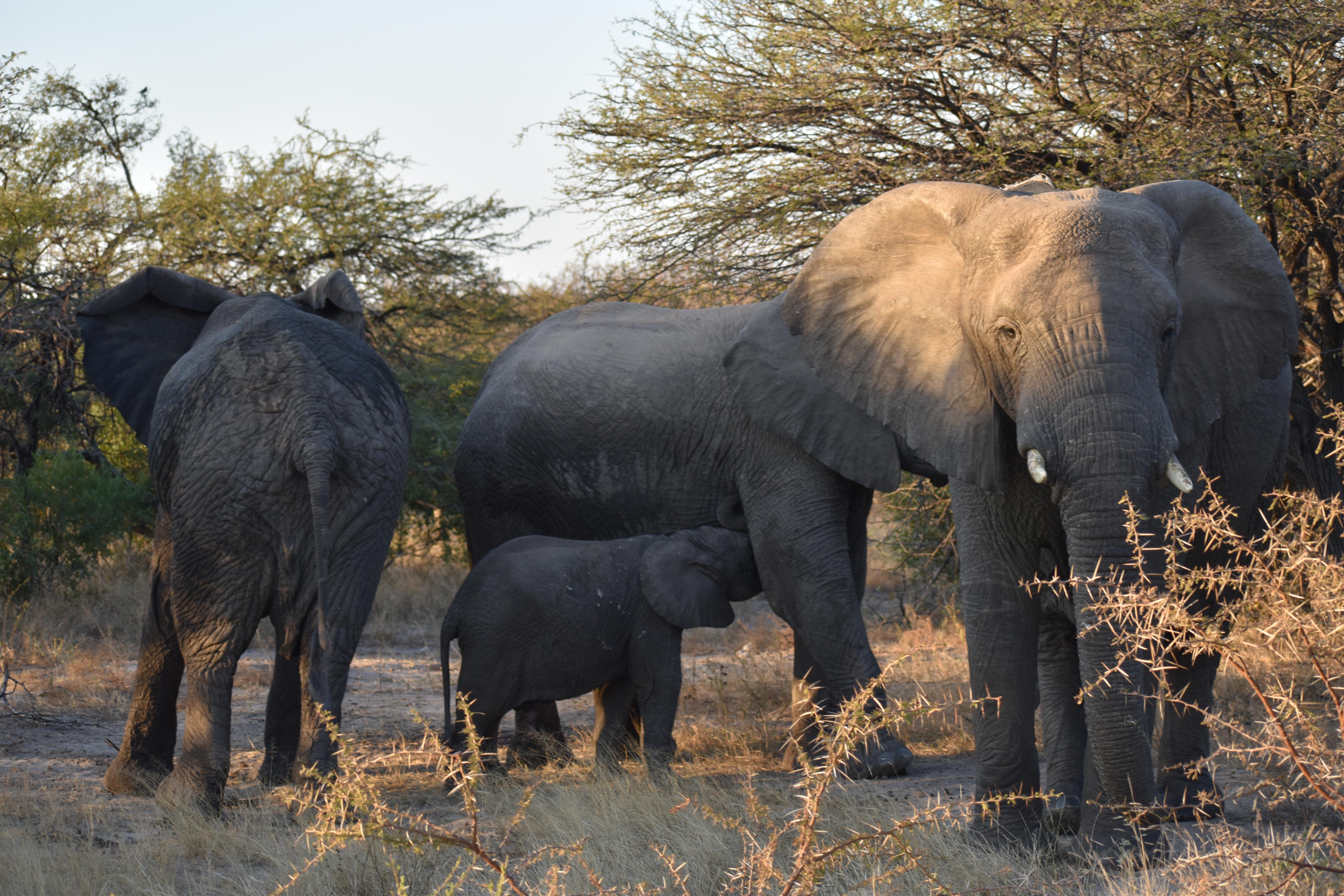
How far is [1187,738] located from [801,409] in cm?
202

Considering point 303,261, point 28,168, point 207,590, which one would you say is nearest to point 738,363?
point 207,590

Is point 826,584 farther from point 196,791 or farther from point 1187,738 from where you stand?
point 196,791

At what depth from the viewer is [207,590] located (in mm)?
4949

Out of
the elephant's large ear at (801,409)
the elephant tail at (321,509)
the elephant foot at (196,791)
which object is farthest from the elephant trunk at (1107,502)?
the elephant foot at (196,791)

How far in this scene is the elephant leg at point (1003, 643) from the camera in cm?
436

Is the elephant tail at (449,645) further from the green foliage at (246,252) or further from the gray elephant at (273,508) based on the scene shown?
the green foliage at (246,252)

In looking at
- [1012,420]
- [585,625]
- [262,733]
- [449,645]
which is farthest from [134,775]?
[1012,420]

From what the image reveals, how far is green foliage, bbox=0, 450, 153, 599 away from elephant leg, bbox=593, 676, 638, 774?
5427mm

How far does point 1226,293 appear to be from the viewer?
4445 millimetres

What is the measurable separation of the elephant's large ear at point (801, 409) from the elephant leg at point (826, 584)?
0.67ft

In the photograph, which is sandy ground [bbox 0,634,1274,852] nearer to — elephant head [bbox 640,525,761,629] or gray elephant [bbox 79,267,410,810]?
gray elephant [bbox 79,267,410,810]

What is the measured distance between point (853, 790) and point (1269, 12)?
16.9 ft

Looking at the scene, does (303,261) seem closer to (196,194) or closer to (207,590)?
(196,194)

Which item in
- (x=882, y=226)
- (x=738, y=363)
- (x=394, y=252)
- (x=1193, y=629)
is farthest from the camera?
(x=394, y=252)
